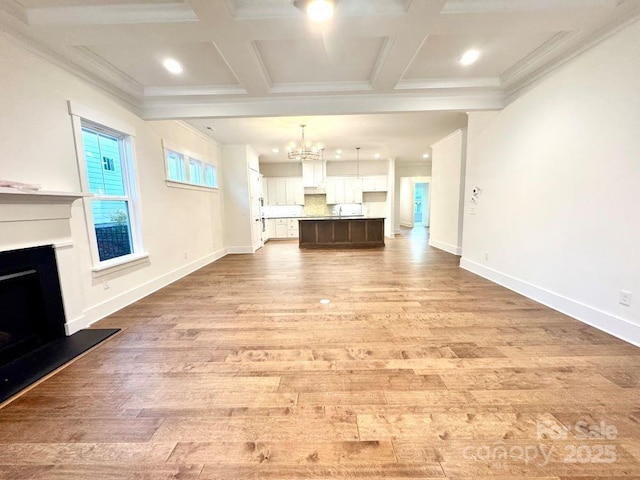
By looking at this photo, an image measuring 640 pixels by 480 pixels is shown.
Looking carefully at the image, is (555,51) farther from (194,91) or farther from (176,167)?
(176,167)

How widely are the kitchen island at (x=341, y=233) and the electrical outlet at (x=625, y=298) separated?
5.30 meters

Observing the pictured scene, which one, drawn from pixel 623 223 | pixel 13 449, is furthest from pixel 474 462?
pixel 623 223

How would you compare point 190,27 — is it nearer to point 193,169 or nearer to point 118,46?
point 118,46

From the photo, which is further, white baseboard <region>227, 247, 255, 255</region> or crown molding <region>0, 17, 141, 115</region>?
white baseboard <region>227, 247, 255, 255</region>

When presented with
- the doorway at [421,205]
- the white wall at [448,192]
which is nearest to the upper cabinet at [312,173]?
the white wall at [448,192]

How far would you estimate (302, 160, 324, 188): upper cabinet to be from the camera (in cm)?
910

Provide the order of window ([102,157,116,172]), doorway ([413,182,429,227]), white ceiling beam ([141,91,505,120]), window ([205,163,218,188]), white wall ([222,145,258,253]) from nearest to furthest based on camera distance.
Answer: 1. window ([102,157,116,172])
2. white ceiling beam ([141,91,505,120])
3. window ([205,163,218,188])
4. white wall ([222,145,258,253])
5. doorway ([413,182,429,227])

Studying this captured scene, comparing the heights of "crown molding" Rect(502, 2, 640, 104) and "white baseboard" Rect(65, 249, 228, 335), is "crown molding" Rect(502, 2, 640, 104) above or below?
above

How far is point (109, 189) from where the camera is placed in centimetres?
327

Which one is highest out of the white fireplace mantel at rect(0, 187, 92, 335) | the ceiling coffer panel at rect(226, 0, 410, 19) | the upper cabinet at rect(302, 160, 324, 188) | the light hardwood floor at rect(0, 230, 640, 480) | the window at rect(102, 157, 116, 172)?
the ceiling coffer panel at rect(226, 0, 410, 19)

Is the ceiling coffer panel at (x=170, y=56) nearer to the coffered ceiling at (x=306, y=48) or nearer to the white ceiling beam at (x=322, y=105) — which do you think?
the coffered ceiling at (x=306, y=48)

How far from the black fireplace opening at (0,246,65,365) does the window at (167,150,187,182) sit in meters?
2.42

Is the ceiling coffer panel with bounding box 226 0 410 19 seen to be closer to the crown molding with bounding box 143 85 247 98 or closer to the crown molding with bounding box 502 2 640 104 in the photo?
the crown molding with bounding box 143 85 247 98

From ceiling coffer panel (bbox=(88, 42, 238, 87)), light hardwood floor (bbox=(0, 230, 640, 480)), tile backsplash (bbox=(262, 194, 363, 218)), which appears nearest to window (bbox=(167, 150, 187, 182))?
ceiling coffer panel (bbox=(88, 42, 238, 87))
